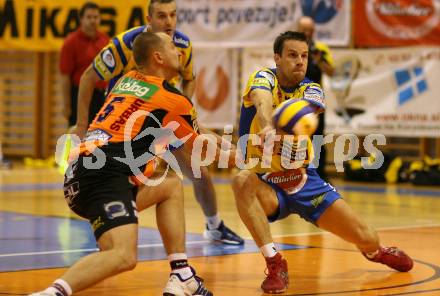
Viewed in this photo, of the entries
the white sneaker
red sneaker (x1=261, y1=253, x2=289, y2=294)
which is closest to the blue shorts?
red sneaker (x1=261, y1=253, x2=289, y2=294)

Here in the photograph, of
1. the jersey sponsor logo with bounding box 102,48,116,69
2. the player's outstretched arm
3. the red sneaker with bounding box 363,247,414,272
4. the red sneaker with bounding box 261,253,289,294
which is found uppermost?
the jersey sponsor logo with bounding box 102,48,116,69

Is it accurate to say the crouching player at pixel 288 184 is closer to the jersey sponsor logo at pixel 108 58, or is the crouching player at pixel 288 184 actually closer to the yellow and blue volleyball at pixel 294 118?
the yellow and blue volleyball at pixel 294 118

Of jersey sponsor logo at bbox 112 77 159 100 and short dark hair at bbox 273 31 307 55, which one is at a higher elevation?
short dark hair at bbox 273 31 307 55

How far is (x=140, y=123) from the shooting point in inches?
225

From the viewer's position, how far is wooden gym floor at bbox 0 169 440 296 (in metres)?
6.41

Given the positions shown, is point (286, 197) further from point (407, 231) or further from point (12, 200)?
point (12, 200)

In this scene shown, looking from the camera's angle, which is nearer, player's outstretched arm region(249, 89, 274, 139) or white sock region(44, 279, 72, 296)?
white sock region(44, 279, 72, 296)

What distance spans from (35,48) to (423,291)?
543 inches

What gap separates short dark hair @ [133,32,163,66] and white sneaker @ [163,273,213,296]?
129 cm

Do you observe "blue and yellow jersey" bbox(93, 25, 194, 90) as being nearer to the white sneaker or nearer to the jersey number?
the jersey number

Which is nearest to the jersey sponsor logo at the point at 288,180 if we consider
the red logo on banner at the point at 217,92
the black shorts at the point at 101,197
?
the black shorts at the point at 101,197

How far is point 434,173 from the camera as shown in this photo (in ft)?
50.1

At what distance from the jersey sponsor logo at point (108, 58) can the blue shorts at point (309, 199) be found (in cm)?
197

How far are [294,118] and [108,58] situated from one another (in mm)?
2673
